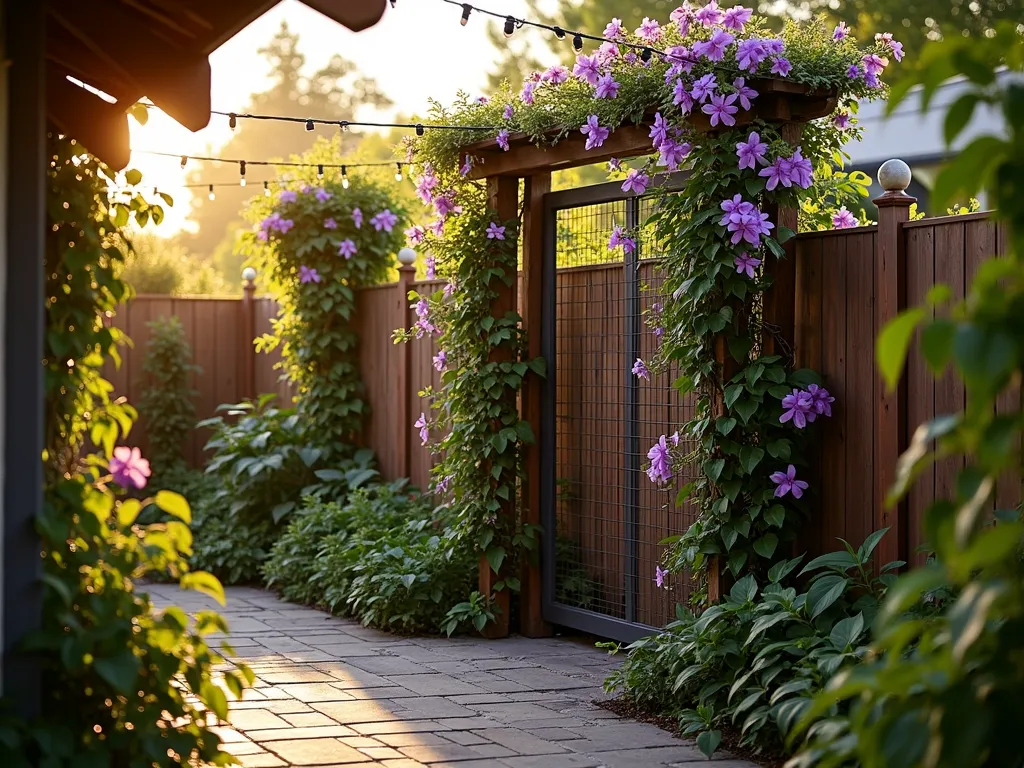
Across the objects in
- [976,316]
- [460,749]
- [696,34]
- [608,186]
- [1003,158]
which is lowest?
[460,749]

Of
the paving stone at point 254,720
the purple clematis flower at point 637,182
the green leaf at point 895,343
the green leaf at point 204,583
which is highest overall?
the purple clematis flower at point 637,182

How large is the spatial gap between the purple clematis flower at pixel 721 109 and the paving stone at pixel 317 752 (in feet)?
8.18

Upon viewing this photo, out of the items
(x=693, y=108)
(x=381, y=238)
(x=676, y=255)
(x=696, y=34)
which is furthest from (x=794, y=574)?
(x=381, y=238)

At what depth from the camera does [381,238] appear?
843cm

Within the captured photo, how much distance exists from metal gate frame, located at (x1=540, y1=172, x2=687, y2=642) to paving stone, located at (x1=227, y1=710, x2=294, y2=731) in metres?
1.67

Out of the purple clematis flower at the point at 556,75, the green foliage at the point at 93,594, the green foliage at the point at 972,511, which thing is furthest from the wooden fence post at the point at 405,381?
the green foliage at the point at 972,511

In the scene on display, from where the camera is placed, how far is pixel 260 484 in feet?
26.0

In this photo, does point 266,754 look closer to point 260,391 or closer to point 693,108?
point 693,108

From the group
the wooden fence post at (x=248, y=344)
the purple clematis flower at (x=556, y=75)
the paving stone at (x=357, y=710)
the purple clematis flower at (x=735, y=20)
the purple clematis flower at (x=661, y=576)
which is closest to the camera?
the paving stone at (x=357, y=710)

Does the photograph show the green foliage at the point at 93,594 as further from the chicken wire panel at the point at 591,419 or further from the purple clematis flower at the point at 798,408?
the chicken wire panel at the point at 591,419

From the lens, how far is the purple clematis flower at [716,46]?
4500mm

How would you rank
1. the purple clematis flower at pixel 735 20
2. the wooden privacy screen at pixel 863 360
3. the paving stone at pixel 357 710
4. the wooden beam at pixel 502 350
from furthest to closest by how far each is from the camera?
the wooden beam at pixel 502 350
the purple clematis flower at pixel 735 20
the paving stone at pixel 357 710
the wooden privacy screen at pixel 863 360

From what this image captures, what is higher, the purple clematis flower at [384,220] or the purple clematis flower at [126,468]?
the purple clematis flower at [384,220]

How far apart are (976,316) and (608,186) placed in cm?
385
